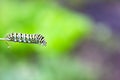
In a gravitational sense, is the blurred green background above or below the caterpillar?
below

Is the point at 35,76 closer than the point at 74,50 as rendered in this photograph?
Yes

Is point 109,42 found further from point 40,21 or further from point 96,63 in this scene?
point 40,21

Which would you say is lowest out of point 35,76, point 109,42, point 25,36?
point 35,76

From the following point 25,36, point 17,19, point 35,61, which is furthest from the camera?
point 17,19

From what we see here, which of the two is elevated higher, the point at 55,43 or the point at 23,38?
the point at 23,38

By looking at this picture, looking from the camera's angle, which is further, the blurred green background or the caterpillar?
the blurred green background

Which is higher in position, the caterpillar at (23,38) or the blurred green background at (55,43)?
the caterpillar at (23,38)

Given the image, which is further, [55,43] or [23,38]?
[55,43]

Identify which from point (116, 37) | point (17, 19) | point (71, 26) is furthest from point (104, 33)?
point (17, 19)
